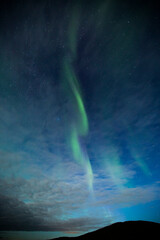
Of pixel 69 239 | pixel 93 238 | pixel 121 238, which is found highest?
pixel 121 238

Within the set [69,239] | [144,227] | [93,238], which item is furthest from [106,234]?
[69,239]

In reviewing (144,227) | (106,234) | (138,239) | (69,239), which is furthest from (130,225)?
(69,239)

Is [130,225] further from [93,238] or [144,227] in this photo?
[93,238]

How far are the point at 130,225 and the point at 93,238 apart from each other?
841cm

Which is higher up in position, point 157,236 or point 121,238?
point 157,236

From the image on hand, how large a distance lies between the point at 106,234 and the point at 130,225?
5.10 meters

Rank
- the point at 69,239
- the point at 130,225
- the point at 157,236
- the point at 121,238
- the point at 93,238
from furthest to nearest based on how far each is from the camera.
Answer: the point at 69,239
the point at 93,238
the point at 130,225
the point at 121,238
the point at 157,236

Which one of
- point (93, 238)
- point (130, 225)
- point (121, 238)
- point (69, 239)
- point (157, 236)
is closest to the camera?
point (157, 236)

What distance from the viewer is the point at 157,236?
16.8 meters

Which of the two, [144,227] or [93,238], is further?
[93,238]

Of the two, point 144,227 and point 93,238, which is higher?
point 144,227

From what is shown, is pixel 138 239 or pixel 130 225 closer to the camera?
pixel 138 239

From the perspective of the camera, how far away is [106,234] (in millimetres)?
23328

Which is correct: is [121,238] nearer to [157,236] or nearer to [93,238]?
[157,236]
